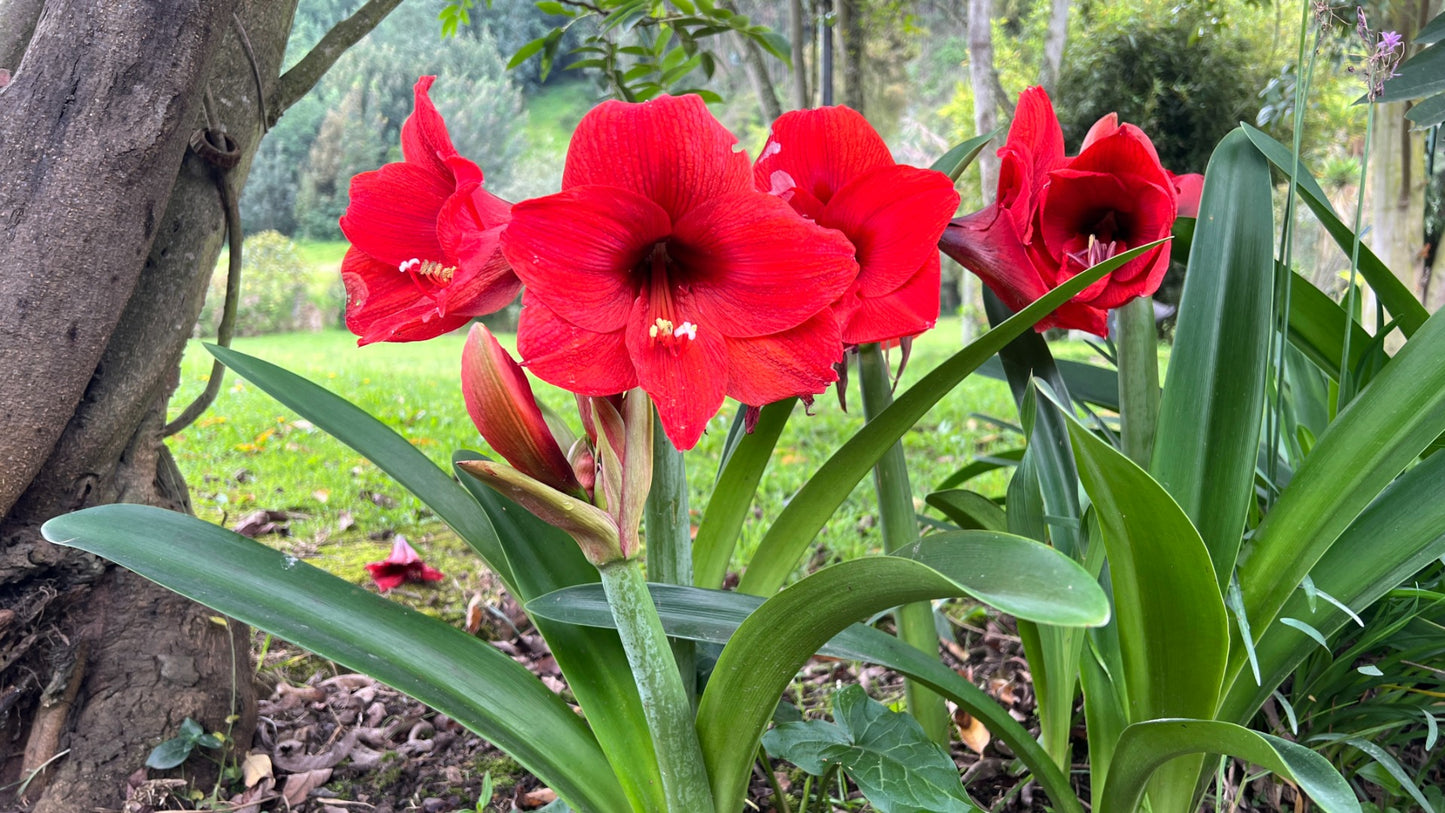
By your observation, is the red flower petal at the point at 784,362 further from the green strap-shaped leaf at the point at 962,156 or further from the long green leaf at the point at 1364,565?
the long green leaf at the point at 1364,565

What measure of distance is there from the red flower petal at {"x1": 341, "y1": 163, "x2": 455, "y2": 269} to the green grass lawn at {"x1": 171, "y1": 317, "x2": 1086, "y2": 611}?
1.05 meters

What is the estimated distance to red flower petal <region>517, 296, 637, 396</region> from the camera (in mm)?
666

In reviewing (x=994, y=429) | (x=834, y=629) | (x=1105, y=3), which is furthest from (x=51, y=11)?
(x=1105, y=3)

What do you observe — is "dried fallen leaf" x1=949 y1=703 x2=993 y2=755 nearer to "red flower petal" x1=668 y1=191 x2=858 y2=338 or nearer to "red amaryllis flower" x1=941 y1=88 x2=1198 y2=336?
"red amaryllis flower" x1=941 y1=88 x2=1198 y2=336

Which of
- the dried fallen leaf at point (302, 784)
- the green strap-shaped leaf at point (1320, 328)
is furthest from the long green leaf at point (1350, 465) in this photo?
the dried fallen leaf at point (302, 784)

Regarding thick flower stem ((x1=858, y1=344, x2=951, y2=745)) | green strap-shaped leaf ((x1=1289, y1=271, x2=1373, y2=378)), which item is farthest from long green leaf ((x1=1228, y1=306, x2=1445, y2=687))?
thick flower stem ((x1=858, y1=344, x2=951, y2=745))

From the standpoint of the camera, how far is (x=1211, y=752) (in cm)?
82

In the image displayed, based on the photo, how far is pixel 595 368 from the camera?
695 mm

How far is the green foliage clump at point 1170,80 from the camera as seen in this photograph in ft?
23.7

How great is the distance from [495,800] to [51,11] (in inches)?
52.6

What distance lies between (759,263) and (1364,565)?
2.46 ft

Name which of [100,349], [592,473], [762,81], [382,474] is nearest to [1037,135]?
[592,473]

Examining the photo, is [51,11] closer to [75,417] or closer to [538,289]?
[75,417]

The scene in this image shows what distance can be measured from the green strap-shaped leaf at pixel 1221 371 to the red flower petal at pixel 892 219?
0.37 meters
